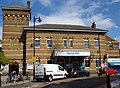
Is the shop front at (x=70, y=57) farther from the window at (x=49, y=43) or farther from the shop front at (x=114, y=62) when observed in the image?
the shop front at (x=114, y=62)

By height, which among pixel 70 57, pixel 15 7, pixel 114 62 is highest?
pixel 15 7

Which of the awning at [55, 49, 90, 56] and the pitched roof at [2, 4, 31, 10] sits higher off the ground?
the pitched roof at [2, 4, 31, 10]

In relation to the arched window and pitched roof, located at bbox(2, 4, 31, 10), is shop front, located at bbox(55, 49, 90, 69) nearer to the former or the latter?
the arched window

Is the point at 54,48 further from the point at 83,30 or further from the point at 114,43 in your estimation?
the point at 114,43

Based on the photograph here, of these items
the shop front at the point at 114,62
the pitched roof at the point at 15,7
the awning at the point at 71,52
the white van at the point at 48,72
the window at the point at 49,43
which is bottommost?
the white van at the point at 48,72

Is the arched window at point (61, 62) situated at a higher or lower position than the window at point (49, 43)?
lower

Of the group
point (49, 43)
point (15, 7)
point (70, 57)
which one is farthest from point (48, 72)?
point (15, 7)

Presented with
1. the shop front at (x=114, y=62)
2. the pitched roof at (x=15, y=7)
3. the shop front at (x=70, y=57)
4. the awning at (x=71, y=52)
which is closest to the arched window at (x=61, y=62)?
the shop front at (x=70, y=57)

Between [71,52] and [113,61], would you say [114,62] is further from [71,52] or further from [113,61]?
[71,52]

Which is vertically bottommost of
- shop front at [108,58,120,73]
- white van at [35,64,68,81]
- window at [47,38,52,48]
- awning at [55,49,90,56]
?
white van at [35,64,68,81]

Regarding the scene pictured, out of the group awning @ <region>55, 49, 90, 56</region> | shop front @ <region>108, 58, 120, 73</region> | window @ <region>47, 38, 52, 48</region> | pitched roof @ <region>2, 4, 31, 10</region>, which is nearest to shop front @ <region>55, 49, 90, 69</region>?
awning @ <region>55, 49, 90, 56</region>

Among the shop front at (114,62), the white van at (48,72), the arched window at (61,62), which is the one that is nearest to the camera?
the white van at (48,72)

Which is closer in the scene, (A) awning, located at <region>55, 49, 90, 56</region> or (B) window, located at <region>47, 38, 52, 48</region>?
(A) awning, located at <region>55, 49, 90, 56</region>

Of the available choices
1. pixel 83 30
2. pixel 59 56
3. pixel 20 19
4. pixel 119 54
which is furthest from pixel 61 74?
pixel 119 54
